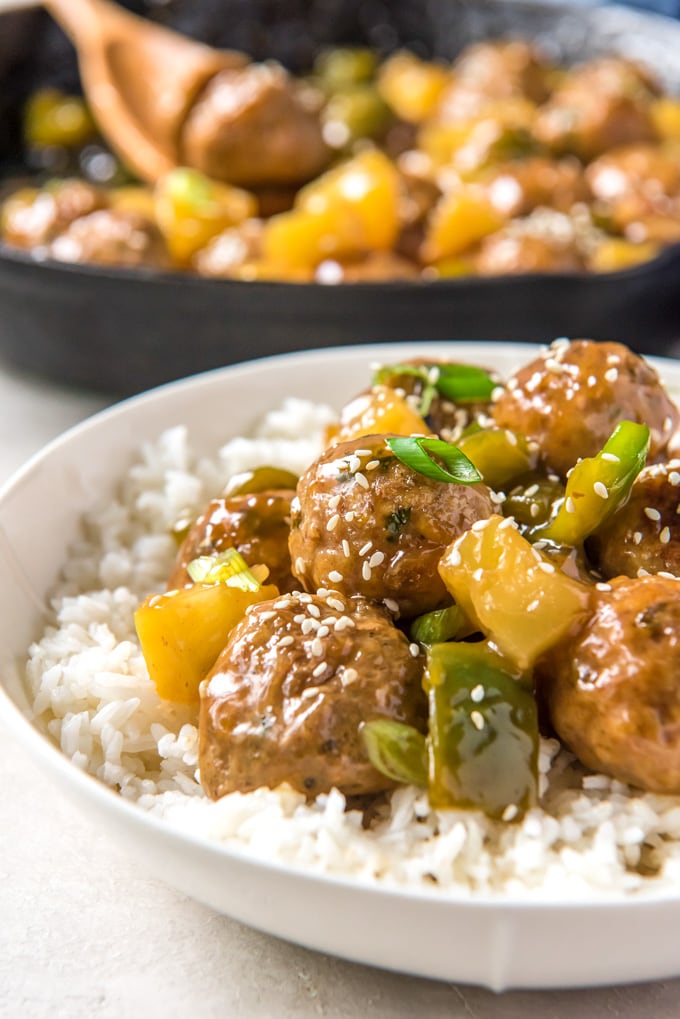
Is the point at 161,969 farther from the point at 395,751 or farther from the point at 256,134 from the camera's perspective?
the point at 256,134

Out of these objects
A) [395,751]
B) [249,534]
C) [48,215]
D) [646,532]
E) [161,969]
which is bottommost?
[48,215]

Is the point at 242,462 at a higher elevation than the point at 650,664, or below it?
below

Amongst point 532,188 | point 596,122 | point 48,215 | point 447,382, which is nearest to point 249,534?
point 447,382

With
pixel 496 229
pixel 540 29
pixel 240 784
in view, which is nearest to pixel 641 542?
pixel 240 784

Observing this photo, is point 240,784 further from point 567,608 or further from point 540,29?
point 540,29

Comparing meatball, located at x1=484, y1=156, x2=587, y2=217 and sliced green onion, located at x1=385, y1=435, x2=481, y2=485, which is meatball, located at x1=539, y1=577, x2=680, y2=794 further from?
meatball, located at x1=484, y1=156, x2=587, y2=217

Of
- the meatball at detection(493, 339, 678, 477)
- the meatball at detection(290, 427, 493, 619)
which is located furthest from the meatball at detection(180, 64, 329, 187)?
the meatball at detection(290, 427, 493, 619)

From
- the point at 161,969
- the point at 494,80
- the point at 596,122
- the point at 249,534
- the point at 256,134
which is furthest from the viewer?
the point at 494,80
